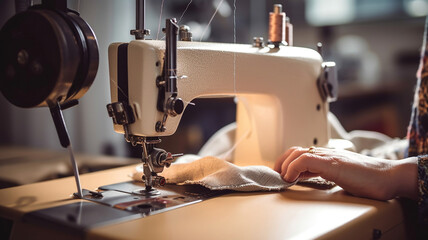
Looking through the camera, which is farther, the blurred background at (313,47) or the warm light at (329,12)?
the warm light at (329,12)

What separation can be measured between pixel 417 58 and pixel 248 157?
369 cm

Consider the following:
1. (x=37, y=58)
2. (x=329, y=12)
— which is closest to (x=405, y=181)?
(x=37, y=58)

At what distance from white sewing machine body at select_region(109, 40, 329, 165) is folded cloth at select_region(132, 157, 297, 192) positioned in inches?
5.2

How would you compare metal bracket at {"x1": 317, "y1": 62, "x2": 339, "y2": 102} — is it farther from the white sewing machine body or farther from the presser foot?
the presser foot

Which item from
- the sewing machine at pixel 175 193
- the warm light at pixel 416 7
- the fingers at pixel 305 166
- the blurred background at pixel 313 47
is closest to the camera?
the sewing machine at pixel 175 193

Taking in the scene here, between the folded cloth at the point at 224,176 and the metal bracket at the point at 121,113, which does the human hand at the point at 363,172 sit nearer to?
the folded cloth at the point at 224,176

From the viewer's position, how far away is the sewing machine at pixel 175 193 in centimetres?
80

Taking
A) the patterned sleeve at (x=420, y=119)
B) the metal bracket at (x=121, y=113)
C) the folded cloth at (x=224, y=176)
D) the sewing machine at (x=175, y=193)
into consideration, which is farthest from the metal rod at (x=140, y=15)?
the patterned sleeve at (x=420, y=119)

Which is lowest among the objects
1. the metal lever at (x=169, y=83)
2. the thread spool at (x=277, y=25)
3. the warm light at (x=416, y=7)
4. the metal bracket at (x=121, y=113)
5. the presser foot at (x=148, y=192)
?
the presser foot at (x=148, y=192)

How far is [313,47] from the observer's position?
13.9 ft

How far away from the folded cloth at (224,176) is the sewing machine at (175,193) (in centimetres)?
2

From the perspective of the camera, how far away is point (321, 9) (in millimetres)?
5035

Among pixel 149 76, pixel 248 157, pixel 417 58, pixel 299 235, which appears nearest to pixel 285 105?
pixel 248 157

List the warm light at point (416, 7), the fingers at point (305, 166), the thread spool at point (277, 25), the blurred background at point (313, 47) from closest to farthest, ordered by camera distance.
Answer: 1. the fingers at point (305, 166)
2. the thread spool at point (277, 25)
3. the blurred background at point (313, 47)
4. the warm light at point (416, 7)
